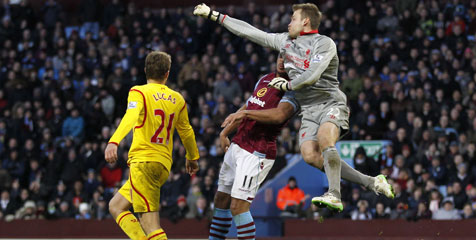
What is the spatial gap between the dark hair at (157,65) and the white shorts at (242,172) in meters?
1.17

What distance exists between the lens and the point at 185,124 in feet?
25.4

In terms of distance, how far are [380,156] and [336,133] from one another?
23.5 ft

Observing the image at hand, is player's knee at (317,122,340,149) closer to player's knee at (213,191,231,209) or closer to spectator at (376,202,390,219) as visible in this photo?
player's knee at (213,191,231,209)

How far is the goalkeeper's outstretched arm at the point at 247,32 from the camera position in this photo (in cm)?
808

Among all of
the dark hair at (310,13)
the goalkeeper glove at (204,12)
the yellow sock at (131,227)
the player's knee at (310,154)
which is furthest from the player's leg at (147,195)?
the dark hair at (310,13)

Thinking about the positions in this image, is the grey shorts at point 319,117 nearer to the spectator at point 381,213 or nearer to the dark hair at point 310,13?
the dark hair at point 310,13

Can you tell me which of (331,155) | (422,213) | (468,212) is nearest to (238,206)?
(331,155)

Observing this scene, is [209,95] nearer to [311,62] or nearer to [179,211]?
[179,211]

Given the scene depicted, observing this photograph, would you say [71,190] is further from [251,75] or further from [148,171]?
[148,171]

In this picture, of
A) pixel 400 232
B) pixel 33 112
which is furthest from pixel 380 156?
pixel 33 112

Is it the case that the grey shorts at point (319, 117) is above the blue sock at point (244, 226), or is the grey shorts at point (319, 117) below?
above

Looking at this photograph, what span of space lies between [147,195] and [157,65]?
1255 millimetres

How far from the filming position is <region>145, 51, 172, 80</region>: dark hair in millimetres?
7523

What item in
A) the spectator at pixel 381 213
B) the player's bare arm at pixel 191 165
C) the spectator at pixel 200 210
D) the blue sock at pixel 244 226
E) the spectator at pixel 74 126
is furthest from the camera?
the spectator at pixel 74 126
